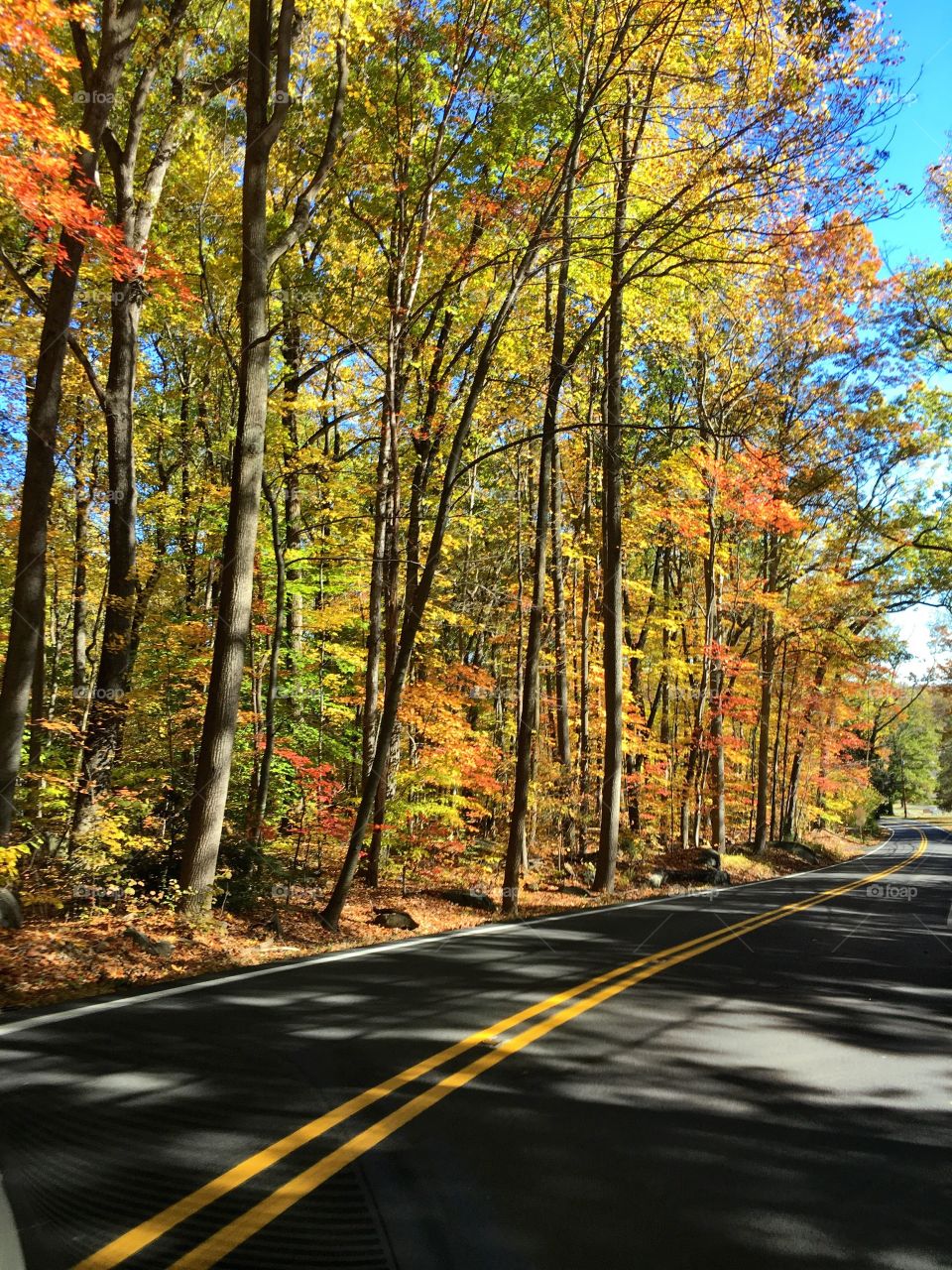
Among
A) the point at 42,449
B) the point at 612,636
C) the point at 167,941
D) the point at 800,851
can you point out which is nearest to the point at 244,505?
the point at 42,449

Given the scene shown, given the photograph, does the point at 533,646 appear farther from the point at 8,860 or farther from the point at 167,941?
the point at 8,860

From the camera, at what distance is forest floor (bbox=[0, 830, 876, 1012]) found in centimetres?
638

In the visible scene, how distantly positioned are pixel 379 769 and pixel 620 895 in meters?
7.60

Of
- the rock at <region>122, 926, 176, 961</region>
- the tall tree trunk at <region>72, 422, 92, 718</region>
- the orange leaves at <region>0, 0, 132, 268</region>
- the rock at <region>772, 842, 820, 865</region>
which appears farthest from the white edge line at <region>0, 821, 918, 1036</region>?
the rock at <region>772, 842, 820, 865</region>

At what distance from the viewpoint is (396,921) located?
417 inches

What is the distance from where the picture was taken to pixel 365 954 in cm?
744

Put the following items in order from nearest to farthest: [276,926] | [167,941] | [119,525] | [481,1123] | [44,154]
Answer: [481,1123], [167,941], [44,154], [276,926], [119,525]

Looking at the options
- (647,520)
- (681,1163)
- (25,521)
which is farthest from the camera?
(647,520)

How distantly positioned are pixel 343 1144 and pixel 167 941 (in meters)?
5.00

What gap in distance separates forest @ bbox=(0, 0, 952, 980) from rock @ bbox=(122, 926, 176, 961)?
0.95 metres

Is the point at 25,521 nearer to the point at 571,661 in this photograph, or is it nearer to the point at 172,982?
the point at 172,982

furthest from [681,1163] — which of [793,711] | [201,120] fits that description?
[793,711]

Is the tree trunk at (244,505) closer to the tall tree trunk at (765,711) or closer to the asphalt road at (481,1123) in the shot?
the asphalt road at (481,1123)

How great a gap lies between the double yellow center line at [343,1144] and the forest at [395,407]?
466 centimetres
